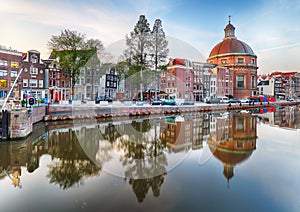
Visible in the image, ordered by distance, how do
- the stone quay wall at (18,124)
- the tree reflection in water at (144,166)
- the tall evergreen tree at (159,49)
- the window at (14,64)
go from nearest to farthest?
1. the tree reflection in water at (144,166)
2. the stone quay wall at (18,124)
3. the window at (14,64)
4. the tall evergreen tree at (159,49)

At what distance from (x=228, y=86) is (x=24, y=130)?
68.9 metres

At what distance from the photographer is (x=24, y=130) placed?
15914 mm

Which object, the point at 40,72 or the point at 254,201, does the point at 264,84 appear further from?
the point at 254,201

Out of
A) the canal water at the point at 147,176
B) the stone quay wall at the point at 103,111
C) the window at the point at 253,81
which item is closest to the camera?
the canal water at the point at 147,176

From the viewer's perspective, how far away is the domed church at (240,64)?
7769 cm

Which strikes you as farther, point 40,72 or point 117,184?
point 40,72

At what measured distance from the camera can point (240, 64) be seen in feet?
254

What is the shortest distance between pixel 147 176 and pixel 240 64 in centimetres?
7842

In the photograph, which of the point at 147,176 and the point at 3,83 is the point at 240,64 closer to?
the point at 3,83

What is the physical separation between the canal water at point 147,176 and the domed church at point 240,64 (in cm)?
6712

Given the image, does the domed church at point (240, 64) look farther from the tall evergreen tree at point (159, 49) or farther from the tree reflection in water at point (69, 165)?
the tree reflection in water at point (69, 165)

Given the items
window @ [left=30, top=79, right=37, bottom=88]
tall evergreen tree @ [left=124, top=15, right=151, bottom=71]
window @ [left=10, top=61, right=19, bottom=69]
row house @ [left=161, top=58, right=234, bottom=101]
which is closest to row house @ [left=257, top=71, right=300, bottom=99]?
row house @ [left=161, top=58, right=234, bottom=101]

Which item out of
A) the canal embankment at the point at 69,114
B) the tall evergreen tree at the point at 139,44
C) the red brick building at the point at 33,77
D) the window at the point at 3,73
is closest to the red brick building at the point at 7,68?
the window at the point at 3,73

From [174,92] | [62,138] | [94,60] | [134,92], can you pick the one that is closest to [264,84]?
[174,92]
